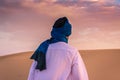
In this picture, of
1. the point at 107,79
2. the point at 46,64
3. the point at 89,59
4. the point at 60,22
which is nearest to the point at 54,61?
the point at 46,64

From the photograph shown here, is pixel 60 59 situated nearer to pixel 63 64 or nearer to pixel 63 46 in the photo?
pixel 63 64

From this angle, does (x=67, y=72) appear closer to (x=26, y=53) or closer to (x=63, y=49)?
(x=63, y=49)

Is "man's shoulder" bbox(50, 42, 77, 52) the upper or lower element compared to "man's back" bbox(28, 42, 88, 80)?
upper

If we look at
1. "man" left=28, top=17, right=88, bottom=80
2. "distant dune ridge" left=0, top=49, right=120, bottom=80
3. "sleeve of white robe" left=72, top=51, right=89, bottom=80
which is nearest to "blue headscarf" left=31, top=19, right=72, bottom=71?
"man" left=28, top=17, right=88, bottom=80

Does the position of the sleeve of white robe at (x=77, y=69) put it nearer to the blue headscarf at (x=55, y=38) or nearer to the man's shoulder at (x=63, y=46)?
the man's shoulder at (x=63, y=46)

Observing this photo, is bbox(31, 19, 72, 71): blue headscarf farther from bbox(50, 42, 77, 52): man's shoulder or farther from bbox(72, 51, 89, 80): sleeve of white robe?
bbox(72, 51, 89, 80): sleeve of white robe

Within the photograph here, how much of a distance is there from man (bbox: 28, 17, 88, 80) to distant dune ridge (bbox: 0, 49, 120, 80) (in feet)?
51.8

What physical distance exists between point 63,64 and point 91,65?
64.3 ft

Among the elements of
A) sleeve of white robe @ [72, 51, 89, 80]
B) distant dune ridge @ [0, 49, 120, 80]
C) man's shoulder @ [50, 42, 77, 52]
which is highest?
man's shoulder @ [50, 42, 77, 52]

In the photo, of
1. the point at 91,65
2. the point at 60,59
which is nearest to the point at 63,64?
the point at 60,59

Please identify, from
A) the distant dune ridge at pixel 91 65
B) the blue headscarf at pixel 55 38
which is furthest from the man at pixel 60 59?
the distant dune ridge at pixel 91 65

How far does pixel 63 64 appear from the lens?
7.68 meters

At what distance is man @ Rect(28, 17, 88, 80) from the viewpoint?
302 inches

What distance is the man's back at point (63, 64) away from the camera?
25.2ft
